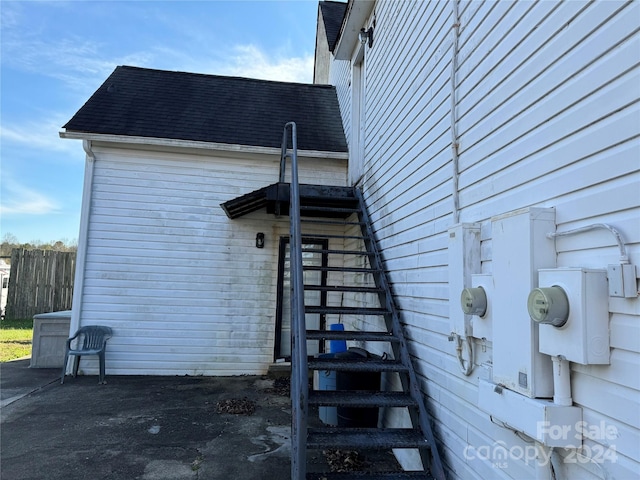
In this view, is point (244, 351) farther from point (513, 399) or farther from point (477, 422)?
point (513, 399)

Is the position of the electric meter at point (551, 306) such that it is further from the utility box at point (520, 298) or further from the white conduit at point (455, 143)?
the white conduit at point (455, 143)

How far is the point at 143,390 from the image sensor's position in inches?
207

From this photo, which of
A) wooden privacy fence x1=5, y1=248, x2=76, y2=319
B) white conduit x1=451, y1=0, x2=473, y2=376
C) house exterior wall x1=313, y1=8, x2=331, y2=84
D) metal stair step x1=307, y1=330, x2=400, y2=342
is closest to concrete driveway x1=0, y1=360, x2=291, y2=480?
metal stair step x1=307, y1=330, x2=400, y2=342

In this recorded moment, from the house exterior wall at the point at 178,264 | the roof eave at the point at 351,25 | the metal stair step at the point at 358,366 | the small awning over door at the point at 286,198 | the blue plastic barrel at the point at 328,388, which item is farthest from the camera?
the house exterior wall at the point at 178,264

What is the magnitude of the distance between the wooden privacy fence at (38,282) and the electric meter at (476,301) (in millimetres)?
11974

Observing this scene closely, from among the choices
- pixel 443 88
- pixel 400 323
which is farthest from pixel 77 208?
pixel 443 88

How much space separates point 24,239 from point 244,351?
84.1ft

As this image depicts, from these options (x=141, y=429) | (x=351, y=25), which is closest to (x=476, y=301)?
(x=141, y=429)

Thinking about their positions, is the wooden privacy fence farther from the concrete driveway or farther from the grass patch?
the concrete driveway

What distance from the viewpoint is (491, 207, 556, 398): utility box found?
59.0 inches

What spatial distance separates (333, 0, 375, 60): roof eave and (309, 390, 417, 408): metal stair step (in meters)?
4.72

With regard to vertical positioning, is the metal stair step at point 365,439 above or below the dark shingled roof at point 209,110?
below

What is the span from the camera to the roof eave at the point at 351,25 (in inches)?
197

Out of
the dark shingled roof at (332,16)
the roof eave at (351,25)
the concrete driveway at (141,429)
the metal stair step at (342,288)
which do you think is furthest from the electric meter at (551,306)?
the dark shingled roof at (332,16)
